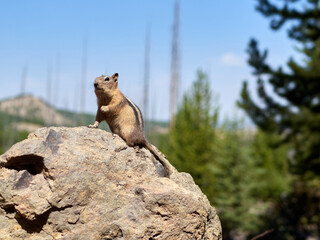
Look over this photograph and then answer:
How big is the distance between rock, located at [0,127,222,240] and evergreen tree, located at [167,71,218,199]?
11882mm

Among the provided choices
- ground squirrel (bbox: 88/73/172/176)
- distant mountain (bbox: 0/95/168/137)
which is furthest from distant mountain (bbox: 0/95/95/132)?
ground squirrel (bbox: 88/73/172/176)

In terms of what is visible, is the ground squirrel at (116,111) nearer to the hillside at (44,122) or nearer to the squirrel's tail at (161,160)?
the squirrel's tail at (161,160)

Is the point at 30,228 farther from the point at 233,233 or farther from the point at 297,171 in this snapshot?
the point at 233,233

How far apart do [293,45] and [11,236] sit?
13306 millimetres

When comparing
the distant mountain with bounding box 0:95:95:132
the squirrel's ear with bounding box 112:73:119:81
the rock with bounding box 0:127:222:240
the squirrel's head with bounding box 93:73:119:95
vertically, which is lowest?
the distant mountain with bounding box 0:95:95:132

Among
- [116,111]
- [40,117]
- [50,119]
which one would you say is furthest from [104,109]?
[40,117]

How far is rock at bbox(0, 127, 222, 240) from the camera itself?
3.01 m

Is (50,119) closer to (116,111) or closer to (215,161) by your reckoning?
(215,161)

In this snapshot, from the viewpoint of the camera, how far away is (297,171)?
13.0 m

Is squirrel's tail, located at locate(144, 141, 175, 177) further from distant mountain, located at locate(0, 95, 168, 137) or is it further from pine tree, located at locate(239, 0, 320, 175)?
pine tree, located at locate(239, 0, 320, 175)

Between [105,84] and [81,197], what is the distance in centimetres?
137

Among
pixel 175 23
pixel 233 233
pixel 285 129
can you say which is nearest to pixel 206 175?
pixel 233 233

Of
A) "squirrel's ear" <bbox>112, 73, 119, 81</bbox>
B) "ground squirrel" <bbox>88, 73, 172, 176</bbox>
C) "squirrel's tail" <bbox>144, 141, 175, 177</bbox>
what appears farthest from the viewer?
"squirrel's ear" <bbox>112, 73, 119, 81</bbox>

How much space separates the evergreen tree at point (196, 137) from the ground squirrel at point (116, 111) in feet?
36.7
